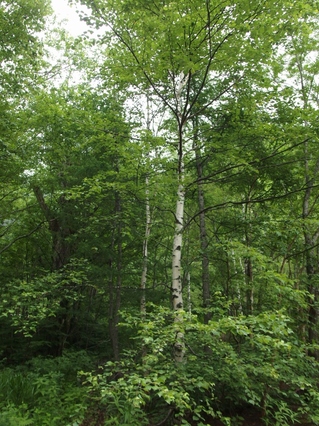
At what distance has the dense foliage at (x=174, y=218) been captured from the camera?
406 centimetres

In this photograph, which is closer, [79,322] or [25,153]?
[25,153]

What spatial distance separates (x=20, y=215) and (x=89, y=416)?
7.31 meters

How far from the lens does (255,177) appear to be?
7.04 meters

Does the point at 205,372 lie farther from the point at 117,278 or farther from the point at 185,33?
the point at 185,33

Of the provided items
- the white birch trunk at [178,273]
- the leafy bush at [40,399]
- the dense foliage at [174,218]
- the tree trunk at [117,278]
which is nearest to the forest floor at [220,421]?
the dense foliage at [174,218]

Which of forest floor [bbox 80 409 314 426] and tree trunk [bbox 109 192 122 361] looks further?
tree trunk [bbox 109 192 122 361]

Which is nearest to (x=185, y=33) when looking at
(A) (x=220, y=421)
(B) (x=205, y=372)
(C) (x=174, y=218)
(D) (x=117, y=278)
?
(C) (x=174, y=218)

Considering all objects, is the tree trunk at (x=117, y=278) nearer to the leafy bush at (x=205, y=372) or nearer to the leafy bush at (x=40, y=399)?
the leafy bush at (x=40, y=399)

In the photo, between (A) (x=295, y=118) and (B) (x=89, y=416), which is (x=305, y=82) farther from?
(B) (x=89, y=416)

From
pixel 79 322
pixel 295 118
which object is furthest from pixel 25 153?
pixel 295 118

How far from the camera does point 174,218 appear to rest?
7.53 meters

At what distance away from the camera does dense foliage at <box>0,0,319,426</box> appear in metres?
4.06

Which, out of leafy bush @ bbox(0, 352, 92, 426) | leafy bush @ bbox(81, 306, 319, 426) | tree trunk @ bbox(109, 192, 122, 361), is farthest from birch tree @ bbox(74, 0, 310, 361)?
tree trunk @ bbox(109, 192, 122, 361)

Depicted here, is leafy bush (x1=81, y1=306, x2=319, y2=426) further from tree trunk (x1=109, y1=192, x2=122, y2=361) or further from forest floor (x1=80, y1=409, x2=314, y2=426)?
tree trunk (x1=109, y1=192, x2=122, y2=361)
